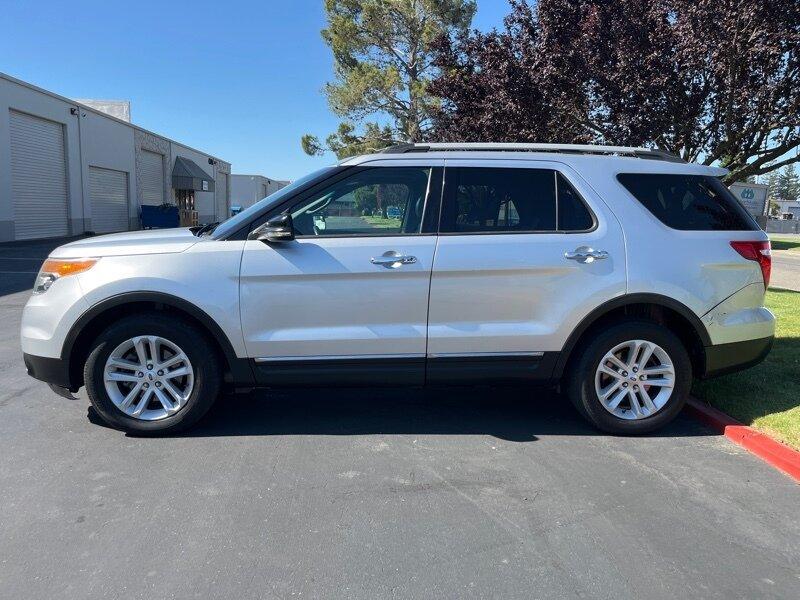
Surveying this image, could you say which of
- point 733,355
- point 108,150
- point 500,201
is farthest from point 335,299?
point 108,150

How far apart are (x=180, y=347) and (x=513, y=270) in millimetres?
2346

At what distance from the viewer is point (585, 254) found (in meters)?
4.28

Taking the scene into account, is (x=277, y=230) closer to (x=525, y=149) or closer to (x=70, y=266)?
(x=70, y=266)

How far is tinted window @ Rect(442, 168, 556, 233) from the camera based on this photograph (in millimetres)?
4344

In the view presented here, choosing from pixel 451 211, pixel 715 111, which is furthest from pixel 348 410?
pixel 715 111

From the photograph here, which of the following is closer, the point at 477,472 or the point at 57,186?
the point at 477,472

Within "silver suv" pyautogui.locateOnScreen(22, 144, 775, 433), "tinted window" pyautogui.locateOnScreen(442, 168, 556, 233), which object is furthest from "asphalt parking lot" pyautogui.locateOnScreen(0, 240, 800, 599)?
"tinted window" pyautogui.locateOnScreen(442, 168, 556, 233)

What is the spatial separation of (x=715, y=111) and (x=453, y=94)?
15.6ft

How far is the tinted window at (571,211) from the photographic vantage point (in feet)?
14.4

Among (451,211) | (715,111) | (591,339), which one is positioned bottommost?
(591,339)

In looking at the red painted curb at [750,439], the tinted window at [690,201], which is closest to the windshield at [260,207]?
the tinted window at [690,201]

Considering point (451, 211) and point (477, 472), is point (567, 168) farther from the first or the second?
point (477, 472)

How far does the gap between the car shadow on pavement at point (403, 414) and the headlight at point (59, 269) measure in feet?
3.65

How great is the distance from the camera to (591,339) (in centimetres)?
442
